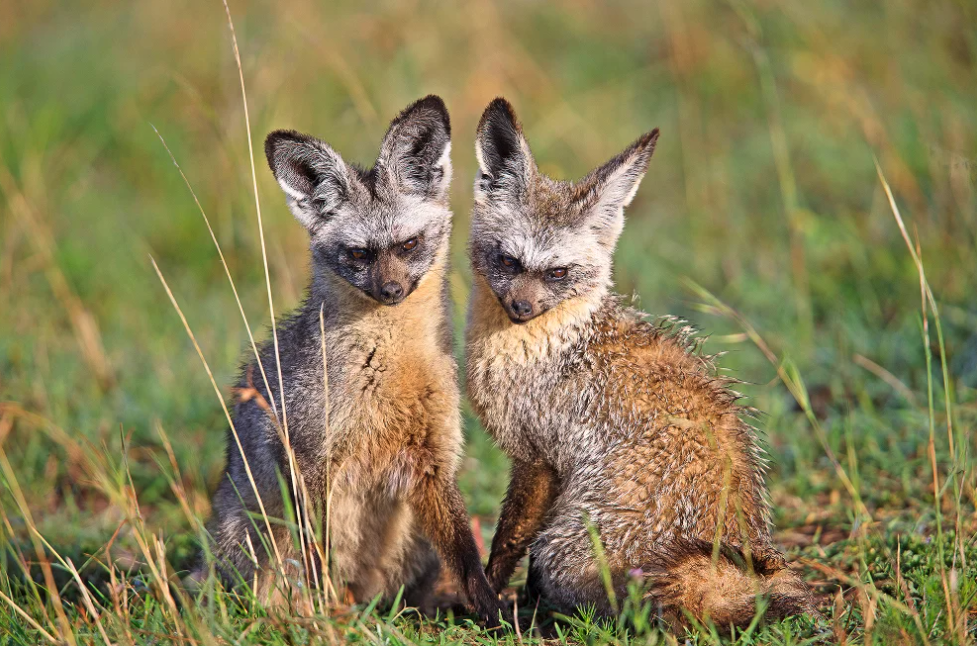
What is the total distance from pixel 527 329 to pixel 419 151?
36.8 inches

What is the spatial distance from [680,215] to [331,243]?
4.88m

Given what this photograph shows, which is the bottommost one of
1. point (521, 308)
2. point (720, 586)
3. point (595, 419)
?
point (720, 586)

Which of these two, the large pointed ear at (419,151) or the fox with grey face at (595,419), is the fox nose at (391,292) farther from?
the large pointed ear at (419,151)

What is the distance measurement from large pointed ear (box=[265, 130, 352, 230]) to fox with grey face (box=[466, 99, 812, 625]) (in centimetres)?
66

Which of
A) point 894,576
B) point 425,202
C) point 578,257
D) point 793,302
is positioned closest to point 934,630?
point 894,576

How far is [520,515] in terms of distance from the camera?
3.90 metres

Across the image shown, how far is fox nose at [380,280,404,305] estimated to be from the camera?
3.70 m

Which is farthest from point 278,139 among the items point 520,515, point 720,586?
point 720,586

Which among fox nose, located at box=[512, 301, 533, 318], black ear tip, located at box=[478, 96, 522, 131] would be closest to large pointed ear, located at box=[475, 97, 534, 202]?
black ear tip, located at box=[478, 96, 522, 131]

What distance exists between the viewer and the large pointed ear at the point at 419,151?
12.8 ft

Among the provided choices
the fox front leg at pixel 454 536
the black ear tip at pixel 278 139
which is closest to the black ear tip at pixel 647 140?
the black ear tip at pixel 278 139

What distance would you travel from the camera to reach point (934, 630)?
10.4ft

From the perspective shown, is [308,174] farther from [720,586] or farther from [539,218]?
[720,586]

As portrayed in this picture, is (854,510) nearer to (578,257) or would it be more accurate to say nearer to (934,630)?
(934,630)
